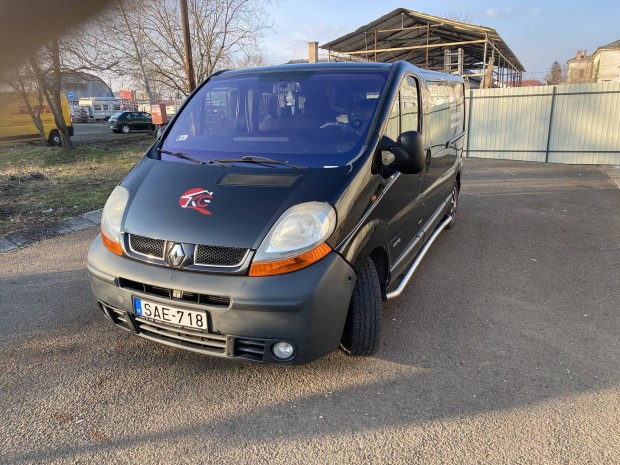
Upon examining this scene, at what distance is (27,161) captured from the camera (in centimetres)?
1345

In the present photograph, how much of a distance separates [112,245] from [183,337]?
75 centimetres

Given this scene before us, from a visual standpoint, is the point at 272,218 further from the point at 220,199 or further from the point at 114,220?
the point at 114,220

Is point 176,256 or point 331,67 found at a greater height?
point 331,67

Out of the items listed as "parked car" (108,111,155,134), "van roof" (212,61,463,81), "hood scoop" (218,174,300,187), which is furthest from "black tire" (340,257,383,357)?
"parked car" (108,111,155,134)

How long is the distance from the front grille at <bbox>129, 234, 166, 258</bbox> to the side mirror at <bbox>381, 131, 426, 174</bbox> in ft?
5.15

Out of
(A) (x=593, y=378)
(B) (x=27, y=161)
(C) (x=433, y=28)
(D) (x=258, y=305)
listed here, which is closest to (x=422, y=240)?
(A) (x=593, y=378)

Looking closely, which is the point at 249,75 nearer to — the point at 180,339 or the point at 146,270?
the point at 146,270

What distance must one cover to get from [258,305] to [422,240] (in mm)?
2428

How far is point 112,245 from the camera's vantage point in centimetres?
280

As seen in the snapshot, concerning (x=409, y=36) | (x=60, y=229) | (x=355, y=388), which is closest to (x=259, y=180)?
(x=355, y=388)

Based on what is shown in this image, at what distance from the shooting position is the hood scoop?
2734 mm

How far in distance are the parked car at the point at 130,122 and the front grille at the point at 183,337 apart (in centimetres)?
2932

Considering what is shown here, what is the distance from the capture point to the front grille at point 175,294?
2408mm

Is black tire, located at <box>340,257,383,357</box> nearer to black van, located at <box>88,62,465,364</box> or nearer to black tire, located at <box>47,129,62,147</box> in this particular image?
black van, located at <box>88,62,465,364</box>
